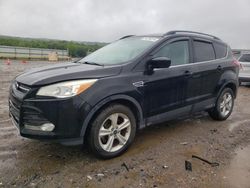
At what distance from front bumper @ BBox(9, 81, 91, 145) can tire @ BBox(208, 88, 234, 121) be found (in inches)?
128

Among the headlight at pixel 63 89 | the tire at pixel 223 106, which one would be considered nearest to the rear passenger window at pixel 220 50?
the tire at pixel 223 106

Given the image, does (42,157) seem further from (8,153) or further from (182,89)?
(182,89)

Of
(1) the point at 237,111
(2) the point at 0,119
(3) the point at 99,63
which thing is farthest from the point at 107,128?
(1) the point at 237,111

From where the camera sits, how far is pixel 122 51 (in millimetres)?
4520

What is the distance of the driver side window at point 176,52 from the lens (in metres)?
4.38

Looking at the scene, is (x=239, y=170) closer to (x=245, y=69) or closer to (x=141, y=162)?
(x=141, y=162)

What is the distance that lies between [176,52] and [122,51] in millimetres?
926

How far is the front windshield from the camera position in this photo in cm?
418

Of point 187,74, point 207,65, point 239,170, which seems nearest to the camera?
point 239,170

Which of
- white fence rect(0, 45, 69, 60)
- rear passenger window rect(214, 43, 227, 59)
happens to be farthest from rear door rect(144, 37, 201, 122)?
white fence rect(0, 45, 69, 60)

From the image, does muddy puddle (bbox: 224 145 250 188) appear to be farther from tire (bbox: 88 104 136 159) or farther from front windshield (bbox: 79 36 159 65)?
front windshield (bbox: 79 36 159 65)

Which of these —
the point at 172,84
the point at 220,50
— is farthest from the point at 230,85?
the point at 172,84

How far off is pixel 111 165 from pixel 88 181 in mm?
494

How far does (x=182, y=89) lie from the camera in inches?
180
